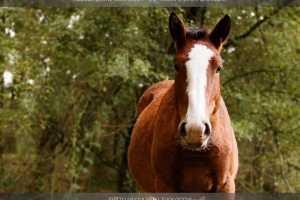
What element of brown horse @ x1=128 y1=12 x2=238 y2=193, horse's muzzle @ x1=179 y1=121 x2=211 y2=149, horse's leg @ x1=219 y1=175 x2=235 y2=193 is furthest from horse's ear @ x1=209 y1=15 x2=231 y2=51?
horse's leg @ x1=219 y1=175 x2=235 y2=193

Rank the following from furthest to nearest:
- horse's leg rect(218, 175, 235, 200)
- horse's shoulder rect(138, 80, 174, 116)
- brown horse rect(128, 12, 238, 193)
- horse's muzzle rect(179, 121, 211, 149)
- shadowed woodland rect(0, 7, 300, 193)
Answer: shadowed woodland rect(0, 7, 300, 193), horse's shoulder rect(138, 80, 174, 116), horse's leg rect(218, 175, 235, 200), brown horse rect(128, 12, 238, 193), horse's muzzle rect(179, 121, 211, 149)

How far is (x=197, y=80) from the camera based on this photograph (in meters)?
2.51

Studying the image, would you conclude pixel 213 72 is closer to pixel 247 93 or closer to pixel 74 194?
pixel 247 93

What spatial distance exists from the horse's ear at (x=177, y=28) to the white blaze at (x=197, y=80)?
186 millimetres

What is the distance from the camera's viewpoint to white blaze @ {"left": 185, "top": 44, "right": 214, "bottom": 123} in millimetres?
2387

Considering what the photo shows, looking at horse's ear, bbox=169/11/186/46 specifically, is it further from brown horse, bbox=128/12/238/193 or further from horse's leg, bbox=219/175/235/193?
horse's leg, bbox=219/175/235/193

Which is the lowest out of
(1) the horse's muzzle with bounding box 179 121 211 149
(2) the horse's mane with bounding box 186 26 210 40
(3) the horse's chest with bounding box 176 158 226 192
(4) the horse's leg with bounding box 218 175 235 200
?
(4) the horse's leg with bounding box 218 175 235 200

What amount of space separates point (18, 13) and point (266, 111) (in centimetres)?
401

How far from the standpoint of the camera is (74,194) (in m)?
7.71

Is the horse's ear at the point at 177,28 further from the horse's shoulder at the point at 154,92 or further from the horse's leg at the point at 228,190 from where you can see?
the horse's shoulder at the point at 154,92

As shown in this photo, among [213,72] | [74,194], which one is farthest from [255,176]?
[213,72]

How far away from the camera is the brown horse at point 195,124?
2436 millimetres

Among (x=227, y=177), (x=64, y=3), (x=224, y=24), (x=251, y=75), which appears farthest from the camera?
(x=251, y=75)

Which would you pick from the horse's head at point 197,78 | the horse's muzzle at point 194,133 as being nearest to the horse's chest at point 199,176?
the horse's head at point 197,78
